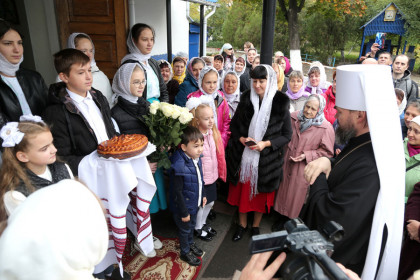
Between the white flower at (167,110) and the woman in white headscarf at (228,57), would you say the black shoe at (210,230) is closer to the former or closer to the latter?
the white flower at (167,110)

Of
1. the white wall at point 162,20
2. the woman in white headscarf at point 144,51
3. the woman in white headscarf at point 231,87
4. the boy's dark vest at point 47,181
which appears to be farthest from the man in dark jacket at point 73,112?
the white wall at point 162,20

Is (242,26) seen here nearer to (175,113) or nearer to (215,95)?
(215,95)

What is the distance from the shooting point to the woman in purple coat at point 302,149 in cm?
336

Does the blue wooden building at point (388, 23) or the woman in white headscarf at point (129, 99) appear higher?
the blue wooden building at point (388, 23)

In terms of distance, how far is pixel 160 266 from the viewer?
301cm

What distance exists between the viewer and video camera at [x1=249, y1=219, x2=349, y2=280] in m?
0.81

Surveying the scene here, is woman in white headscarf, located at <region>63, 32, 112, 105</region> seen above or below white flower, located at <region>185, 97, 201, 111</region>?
above

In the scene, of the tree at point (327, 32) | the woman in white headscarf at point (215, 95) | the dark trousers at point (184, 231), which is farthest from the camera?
the tree at point (327, 32)

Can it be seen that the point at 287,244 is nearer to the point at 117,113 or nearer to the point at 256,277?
the point at 256,277

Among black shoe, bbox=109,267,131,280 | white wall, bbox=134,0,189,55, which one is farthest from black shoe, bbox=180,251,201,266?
white wall, bbox=134,0,189,55

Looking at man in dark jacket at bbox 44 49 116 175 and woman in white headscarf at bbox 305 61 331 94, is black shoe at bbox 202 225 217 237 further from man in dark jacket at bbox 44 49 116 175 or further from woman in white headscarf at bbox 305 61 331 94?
woman in white headscarf at bbox 305 61 331 94

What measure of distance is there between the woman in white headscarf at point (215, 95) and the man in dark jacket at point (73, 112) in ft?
5.42

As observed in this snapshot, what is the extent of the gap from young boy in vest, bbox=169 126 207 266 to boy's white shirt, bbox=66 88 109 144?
0.79m

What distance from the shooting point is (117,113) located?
2.87m
